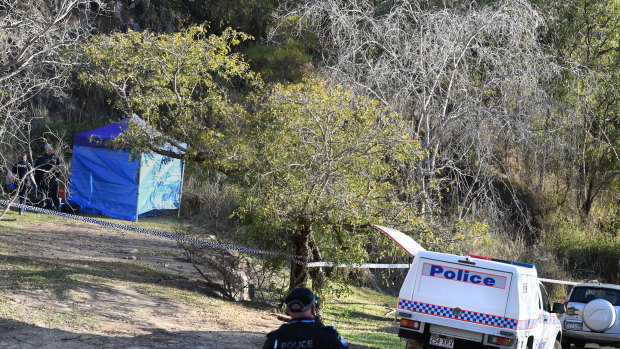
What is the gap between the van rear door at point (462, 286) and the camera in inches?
336

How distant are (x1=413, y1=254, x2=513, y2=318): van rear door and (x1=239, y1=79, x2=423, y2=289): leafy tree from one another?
175cm

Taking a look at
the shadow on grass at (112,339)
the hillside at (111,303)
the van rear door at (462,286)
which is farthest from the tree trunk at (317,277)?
the van rear door at (462,286)

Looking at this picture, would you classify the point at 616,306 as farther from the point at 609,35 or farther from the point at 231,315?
the point at 609,35

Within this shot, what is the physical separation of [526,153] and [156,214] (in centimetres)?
1104

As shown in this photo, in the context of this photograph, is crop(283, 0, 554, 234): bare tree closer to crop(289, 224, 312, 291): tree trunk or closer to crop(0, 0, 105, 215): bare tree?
crop(289, 224, 312, 291): tree trunk

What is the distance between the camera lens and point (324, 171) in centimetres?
1011

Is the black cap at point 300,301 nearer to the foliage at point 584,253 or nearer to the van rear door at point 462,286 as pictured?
the van rear door at point 462,286

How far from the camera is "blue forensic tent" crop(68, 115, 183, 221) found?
19.5 metres

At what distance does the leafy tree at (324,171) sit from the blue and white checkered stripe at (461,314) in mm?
1853

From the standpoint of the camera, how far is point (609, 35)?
2234 cm

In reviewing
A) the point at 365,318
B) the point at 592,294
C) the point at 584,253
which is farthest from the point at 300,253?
the point at 584,253

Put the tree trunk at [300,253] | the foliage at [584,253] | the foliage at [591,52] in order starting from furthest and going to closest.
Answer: the foliage at [591,52] → the foliage at [584,253] → the tree trunk at [300,253]

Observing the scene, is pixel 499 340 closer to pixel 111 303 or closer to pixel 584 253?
pixel 111 303

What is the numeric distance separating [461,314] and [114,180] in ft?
44.3
